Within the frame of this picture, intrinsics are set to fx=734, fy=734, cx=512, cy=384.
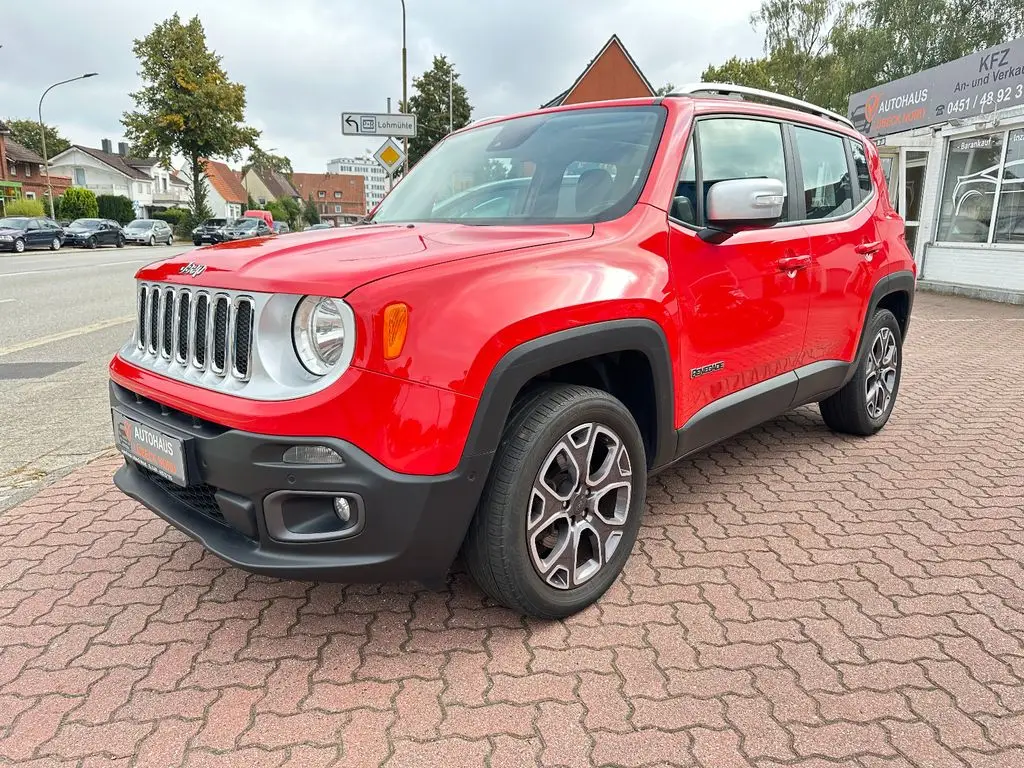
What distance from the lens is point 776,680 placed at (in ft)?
7.32

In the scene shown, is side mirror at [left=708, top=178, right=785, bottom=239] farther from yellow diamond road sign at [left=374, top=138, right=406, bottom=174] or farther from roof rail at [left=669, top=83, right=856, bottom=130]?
yellow diamond road sign at [left=374, top=138, right=406, bottom=174]

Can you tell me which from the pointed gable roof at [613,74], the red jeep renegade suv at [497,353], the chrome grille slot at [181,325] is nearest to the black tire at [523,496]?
the red jeep renegade suv at [497,353]

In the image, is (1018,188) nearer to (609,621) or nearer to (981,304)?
(981,304)

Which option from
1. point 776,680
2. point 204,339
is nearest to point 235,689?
point 204,339

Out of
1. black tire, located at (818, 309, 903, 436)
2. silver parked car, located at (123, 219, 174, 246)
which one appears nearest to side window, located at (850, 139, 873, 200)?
black tire, located at (818, 309, 903, 436)

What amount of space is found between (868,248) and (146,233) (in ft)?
123

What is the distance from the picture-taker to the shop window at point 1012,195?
11.8 meters

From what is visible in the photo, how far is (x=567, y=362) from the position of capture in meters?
2.33

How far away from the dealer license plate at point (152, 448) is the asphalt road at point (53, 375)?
5.29 ft

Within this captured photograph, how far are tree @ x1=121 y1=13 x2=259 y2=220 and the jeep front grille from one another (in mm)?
45934

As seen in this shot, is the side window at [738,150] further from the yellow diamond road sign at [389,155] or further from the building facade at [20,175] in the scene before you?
the building facade at [20,175]

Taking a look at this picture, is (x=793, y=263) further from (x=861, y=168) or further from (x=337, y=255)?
(x=337, y=255)

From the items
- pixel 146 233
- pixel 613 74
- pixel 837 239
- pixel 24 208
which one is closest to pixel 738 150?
pixel 837 239

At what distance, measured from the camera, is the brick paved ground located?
1.98m
